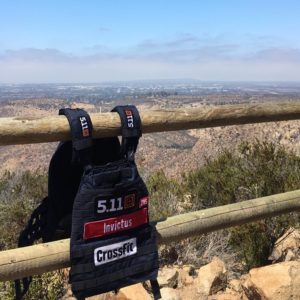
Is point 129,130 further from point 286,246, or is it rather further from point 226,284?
point 286,246

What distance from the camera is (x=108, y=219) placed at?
1.83 m

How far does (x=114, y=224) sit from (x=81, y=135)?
0.37 meters

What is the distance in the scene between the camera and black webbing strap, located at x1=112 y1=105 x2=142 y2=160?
76.0 inches

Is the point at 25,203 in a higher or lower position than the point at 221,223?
lower

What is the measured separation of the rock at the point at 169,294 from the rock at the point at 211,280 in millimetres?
190

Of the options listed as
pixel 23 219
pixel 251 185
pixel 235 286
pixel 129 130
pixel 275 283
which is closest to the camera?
pixel 129 130

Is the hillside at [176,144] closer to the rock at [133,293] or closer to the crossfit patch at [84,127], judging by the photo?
the rock at [133,293]

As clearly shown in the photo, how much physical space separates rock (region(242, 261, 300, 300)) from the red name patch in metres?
1.26

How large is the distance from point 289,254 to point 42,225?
105 inches

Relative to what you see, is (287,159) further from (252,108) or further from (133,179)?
(133,179)

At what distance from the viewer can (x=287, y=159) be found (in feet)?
17.3

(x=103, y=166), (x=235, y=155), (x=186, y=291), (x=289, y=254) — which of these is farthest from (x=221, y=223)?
(x=235, y=155)

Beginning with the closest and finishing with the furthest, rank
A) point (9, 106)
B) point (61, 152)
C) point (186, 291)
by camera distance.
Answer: point (61, 152) → point (186, 291) → point (9, 106)

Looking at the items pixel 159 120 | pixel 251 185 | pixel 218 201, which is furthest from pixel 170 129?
pixel 218 201
